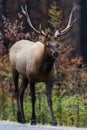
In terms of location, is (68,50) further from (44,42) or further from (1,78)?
(44,42)

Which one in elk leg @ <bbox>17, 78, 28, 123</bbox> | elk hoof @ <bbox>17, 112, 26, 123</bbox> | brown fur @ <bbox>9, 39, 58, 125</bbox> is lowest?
elk hoof @ <bbox>17, 112, 26, 123</bbox>

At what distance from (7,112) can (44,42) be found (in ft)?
8.79

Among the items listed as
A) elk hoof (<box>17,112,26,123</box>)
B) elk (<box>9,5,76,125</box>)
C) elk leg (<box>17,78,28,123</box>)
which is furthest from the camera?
elk leg (<box>17,78,28,123</box>)

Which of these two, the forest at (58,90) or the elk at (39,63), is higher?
the elk at (39,63)

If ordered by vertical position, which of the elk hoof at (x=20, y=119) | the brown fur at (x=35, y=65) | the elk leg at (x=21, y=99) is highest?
the brown fur at (x=35, y=65)

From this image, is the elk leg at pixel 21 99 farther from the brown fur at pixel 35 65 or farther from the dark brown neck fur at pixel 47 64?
the dark brown neck fur at pixel 47 64

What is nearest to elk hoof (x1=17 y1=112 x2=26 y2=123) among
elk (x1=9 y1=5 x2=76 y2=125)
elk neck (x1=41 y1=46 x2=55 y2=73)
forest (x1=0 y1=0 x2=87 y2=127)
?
elk (x1=9 y1=5 x2=76 y2=125)

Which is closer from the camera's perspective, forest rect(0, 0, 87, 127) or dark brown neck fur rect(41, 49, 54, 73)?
dark brown neck fur rect(41, 49, 54, 73)

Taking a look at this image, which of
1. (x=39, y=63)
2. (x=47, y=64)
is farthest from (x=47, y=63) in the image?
(x=39, y=63)

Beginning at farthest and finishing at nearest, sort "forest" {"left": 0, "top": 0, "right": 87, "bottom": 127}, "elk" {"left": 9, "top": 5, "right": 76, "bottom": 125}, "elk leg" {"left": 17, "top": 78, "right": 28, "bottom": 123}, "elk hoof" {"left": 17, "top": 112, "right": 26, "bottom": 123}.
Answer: "forest" {"left": 0, "top": 0, "right": 87, "bottom": 127}, "elk leg" {"left": 17, "top": 78, "right": 28, "bottom": 123}, "elk hoof" {"left": 17, "top": 112, "right": 26, "bottom": 123}, "elk" {"left": 9, "top": 5, "right": 76, "bottom": 125}

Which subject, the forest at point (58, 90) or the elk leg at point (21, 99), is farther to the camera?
the forest at point (58, 90)

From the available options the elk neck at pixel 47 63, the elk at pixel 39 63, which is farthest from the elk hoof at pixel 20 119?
the elk neck at pixel 47 63

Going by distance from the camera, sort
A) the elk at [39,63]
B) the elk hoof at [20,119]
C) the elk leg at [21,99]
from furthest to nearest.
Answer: the elk leg at [21,99]
the elk hoof at [20,119]
the elk at [39,63]

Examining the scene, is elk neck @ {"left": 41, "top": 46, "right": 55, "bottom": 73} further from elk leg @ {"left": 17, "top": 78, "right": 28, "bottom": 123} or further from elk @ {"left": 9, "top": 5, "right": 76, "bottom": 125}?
elk leg @ {"left": 17, "top": 78, "right": 28, "bottom": 123}
